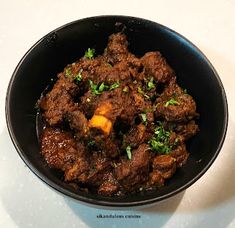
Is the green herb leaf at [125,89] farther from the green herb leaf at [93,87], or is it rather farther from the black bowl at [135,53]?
the black bowl at [135,53]

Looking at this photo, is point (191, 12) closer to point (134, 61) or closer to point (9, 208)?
point (134, 61)

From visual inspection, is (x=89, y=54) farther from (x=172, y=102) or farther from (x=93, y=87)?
(x=172, y=102)

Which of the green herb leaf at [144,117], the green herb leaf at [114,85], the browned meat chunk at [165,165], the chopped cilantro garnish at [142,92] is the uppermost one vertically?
the green herb leaf at [114,85]

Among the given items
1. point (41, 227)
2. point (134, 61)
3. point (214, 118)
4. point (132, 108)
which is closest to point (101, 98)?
point (132, 108)

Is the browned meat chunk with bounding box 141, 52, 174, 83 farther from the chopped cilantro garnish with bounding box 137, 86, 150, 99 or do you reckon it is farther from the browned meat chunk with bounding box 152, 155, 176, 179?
the browned meat chunk with bounding box 152, 155, 176, 179

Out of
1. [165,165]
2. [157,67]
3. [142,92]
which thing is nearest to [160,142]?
[165,165]

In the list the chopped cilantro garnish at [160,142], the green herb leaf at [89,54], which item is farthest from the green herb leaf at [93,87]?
the chopped cilantro garnish at [160,142]
